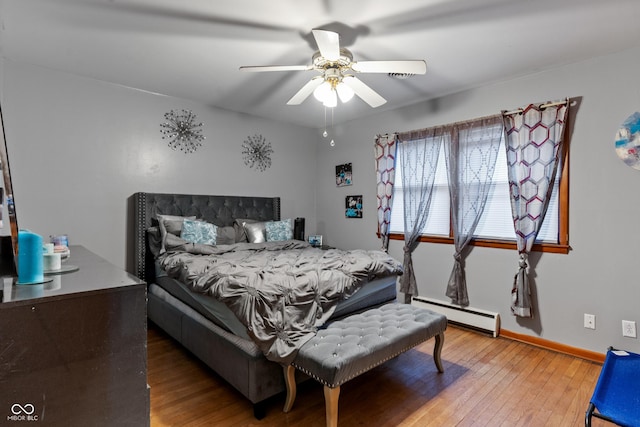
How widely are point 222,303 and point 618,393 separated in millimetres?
2198

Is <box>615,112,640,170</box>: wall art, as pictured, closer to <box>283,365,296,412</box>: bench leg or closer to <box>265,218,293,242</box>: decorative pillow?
<box>283,365,296,412</box>: bench leg

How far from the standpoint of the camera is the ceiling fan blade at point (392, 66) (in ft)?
6.88

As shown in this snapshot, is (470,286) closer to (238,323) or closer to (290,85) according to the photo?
(238,323)

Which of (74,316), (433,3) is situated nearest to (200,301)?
(74,316)

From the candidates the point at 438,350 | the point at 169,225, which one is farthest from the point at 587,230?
the point at 169,225

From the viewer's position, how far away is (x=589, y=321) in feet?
8.82

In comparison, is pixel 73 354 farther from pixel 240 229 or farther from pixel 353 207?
pixel 353 207

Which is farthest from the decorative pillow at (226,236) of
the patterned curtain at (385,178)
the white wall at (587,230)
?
the white wall at (587,230)

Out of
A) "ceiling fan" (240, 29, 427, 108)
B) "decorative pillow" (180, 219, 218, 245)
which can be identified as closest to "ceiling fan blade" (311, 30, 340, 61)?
"ceiling fan" (240, 29, 427, 108)

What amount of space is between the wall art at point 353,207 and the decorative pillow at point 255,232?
4.25 feet

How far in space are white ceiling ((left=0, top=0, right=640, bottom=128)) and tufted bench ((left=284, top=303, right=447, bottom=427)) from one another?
2.05 m

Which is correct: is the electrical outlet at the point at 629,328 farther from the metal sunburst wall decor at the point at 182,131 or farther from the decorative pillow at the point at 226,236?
the metal sunburst wall decor at the point at 182,131

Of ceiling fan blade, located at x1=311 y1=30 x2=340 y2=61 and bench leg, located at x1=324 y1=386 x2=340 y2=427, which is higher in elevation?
ceiling fan blade, located at x1=311 y1=30 x2=340 y2=61

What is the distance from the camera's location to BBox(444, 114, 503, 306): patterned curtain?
3.22m
